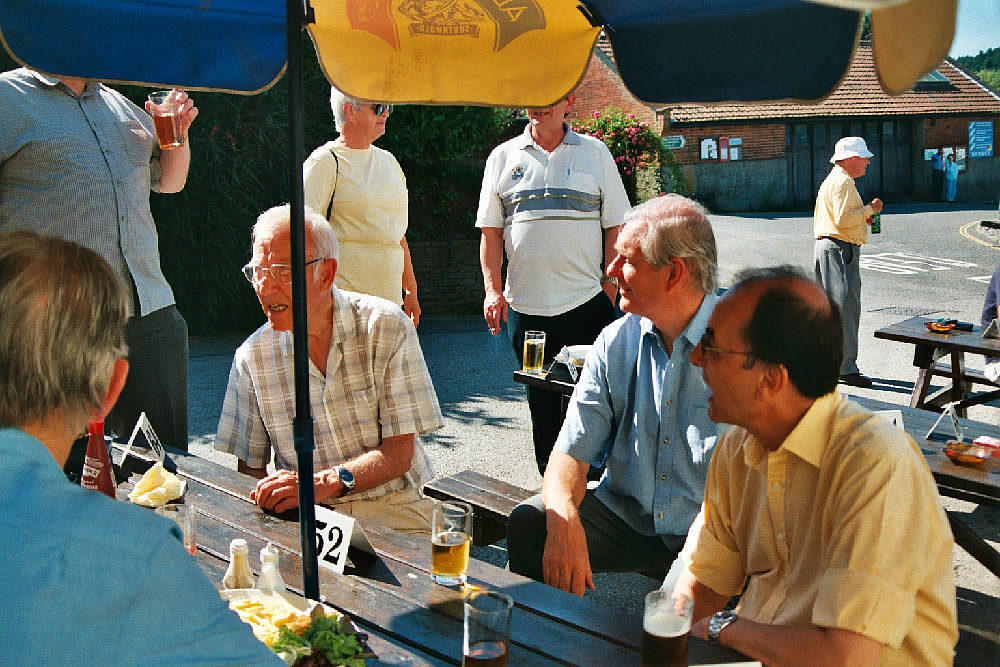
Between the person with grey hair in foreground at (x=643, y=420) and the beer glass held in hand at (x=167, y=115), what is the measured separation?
1579 mm

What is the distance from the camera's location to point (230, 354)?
918 cm

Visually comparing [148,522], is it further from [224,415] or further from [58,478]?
[224,415]

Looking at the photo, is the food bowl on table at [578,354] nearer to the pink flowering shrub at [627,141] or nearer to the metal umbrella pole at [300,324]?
the metal umbrella pole at [300,324]

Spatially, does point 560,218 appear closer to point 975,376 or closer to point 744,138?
point 975,376

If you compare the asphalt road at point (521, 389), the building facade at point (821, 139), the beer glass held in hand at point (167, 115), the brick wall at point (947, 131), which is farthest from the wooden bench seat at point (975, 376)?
the brick wall at point (947, 131)

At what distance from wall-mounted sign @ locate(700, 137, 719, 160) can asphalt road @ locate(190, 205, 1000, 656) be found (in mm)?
12020

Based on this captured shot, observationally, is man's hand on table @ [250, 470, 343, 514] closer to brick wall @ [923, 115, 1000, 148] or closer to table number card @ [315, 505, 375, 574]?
table number card @ [315, 505, 375, 574]

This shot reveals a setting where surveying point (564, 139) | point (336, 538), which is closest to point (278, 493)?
point (336, 538)

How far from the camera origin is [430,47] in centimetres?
259

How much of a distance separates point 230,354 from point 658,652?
806 centimetres

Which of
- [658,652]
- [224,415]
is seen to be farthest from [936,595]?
[224,415]

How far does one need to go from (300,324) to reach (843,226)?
741 centimetres

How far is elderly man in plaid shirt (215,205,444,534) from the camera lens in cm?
284

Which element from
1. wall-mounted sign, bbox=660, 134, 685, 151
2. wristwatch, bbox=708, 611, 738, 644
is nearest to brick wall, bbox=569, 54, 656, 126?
wall-mounted sign, bbox=660, 134, 685, 151
